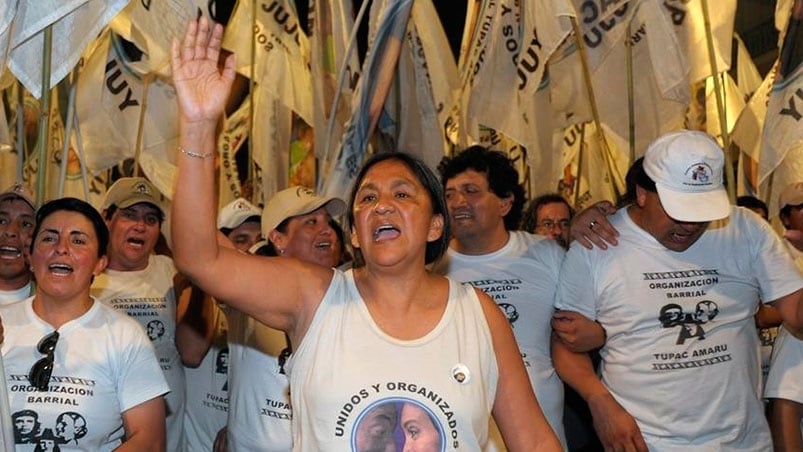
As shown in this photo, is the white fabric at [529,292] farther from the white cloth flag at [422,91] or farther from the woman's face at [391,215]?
the white cloth flag at [422,91]

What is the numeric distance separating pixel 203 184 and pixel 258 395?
78.3 inches

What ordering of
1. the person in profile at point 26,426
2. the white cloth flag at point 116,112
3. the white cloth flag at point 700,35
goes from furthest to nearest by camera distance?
1. the white cloth flag at point 116,112
2. the white cloth flag at point 700,35
3. the person in profile at point 26,426

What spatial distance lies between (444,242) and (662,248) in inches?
46.1

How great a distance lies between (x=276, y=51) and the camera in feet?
27.7

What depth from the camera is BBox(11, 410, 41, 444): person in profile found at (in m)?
3.81

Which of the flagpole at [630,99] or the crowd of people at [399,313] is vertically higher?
the flagpole at [630,99]

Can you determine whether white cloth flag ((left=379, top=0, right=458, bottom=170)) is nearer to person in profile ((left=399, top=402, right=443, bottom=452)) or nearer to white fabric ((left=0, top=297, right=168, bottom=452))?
white fabric ((left=0, top=297, right=168, bottom=452))

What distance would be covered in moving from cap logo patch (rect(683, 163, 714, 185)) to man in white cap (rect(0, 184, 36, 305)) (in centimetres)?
248

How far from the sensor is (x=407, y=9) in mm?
5824

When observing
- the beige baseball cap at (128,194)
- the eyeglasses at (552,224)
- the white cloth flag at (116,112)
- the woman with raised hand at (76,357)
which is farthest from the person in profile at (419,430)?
the white cloth flag at (116,112)

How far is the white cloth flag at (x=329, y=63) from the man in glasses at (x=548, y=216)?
49.9 inches

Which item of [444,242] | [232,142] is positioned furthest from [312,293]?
[232,142]

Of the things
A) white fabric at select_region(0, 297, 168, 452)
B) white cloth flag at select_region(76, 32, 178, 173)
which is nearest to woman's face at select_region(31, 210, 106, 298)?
white fabric at select_region(0, 297, 168, 452)

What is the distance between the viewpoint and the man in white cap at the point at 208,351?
5.54 metres
